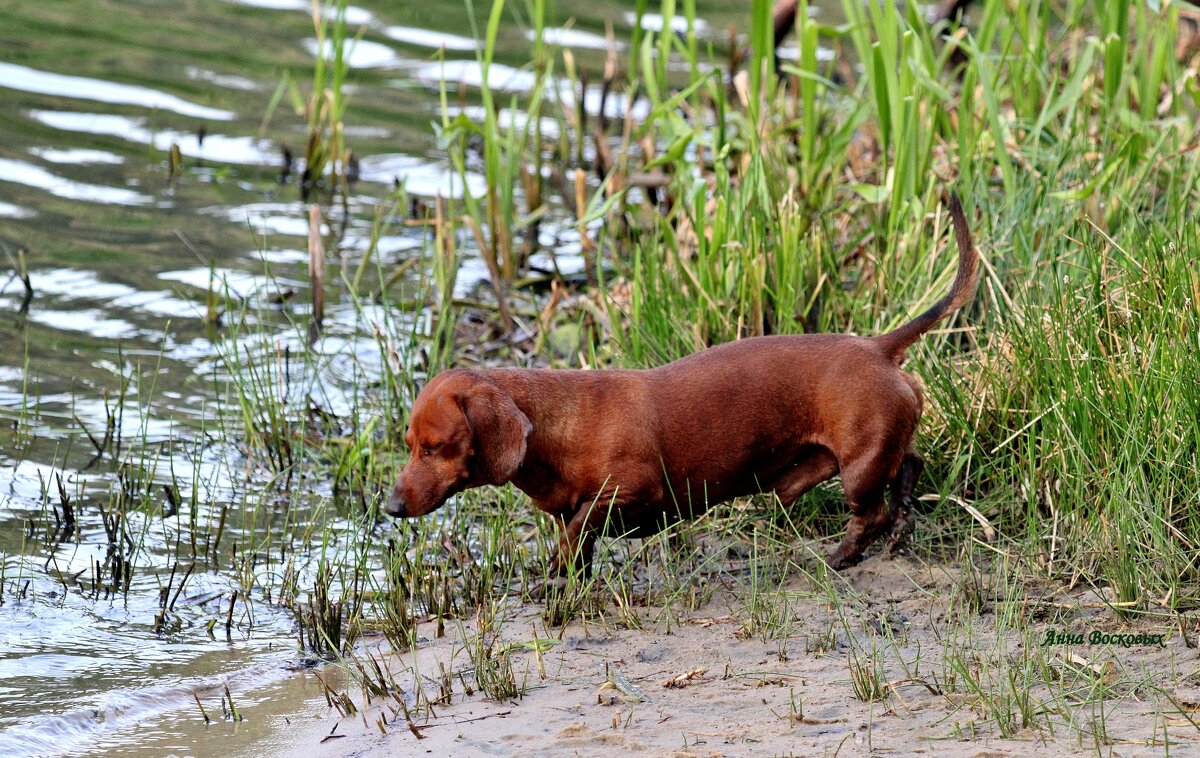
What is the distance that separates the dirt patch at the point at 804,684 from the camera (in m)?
3.35

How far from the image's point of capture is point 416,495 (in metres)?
4.44

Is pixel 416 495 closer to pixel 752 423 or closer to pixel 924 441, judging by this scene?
pixel 752 423

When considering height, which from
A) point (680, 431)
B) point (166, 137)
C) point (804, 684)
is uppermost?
point (166, 137)

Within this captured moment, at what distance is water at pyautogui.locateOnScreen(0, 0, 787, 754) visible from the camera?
15.1 feet

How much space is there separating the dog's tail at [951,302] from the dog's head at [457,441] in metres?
1.24

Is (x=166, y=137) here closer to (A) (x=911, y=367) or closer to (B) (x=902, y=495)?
(A) (x=911, y=367)

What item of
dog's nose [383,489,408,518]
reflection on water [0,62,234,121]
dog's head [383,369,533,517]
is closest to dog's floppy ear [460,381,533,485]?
dog's head [383,369,533,517]

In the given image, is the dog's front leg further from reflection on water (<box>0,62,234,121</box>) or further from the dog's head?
reflection on water (<box>0,62,234,121</box>)

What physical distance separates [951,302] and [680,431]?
1.01 meters

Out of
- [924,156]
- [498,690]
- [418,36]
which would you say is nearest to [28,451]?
[498,690]

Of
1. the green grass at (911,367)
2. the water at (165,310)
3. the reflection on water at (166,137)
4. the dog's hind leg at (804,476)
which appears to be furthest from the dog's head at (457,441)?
the reflection on water at (166,137)

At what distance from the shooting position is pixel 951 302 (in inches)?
187

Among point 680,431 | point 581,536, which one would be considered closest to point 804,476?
point 680,431

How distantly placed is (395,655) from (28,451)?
2.41 m
